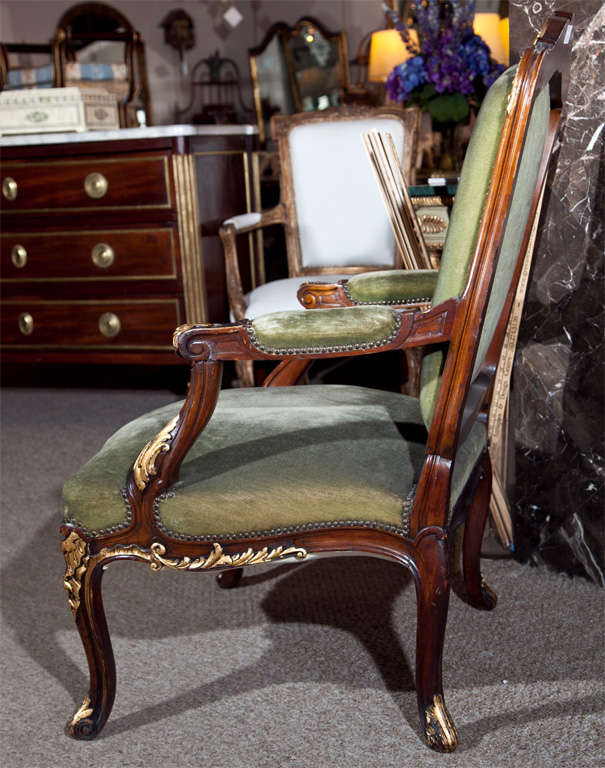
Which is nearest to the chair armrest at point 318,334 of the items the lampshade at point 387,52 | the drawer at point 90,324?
the drawer at point 90,324

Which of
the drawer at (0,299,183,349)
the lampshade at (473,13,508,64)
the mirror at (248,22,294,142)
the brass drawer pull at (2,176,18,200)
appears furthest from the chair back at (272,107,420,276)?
the mirror at (248,22,294,142)

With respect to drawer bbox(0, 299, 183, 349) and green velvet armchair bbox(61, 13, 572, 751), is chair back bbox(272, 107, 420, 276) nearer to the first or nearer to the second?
drawer bbox(0, 299, 183, 349)

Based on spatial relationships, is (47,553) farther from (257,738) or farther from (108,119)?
(108,119)

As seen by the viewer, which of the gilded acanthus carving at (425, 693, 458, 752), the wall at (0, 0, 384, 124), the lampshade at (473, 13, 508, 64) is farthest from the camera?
the wall at (0, 0, 384, 124)

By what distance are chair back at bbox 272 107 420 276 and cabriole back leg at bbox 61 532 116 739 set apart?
82.1 inches

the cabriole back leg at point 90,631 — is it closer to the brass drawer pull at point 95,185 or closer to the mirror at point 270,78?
the brass drawer pull at point 95,185

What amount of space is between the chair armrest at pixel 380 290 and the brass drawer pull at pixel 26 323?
2178 mm

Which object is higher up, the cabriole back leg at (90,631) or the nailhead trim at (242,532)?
the nailhead trim at (242,532)

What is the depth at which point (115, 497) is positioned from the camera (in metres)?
1.45

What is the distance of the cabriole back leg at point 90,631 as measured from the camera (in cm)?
151

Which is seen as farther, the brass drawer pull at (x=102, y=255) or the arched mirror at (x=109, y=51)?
the arched mirror at (x=109, y=51)

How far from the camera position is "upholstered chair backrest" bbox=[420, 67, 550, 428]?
1.29 metres

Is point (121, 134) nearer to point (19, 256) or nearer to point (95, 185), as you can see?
point (95, 185)

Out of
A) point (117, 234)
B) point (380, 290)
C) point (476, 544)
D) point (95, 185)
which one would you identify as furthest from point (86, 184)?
point (476, 544)
